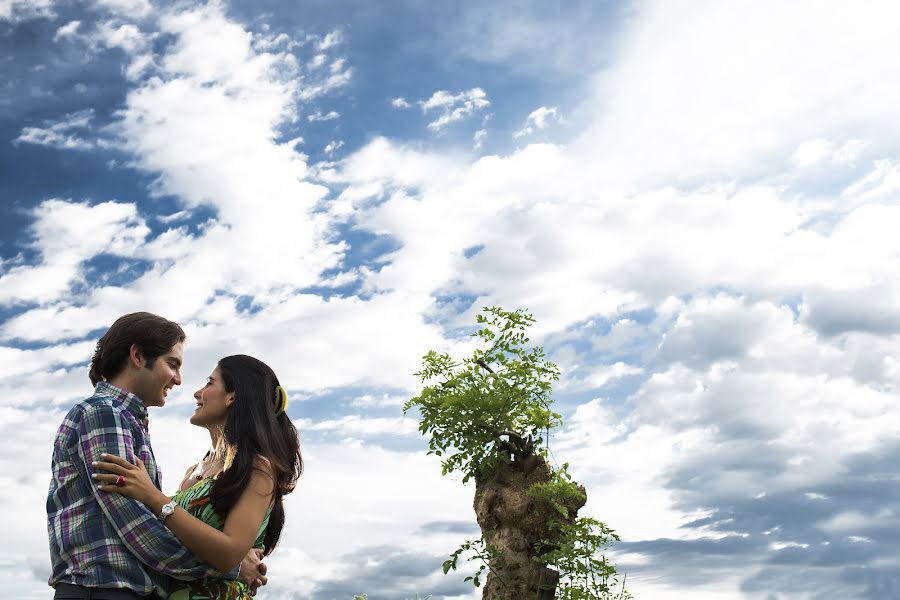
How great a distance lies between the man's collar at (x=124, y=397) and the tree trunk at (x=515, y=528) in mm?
6411

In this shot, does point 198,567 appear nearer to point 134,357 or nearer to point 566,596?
point 134,357

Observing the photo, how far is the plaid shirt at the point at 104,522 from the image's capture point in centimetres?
314

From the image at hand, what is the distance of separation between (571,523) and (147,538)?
22.4 ft

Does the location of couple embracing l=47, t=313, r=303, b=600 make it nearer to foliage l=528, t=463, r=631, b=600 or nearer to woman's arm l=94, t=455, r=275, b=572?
woman's arm l=94, t=455, r=275, b=572

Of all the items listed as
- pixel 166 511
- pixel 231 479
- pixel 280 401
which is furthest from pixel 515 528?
pixel 166 511

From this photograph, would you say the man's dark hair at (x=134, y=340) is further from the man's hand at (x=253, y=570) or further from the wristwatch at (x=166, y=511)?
the man's hand at (x=253, y=570)

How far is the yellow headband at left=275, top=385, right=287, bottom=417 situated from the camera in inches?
148

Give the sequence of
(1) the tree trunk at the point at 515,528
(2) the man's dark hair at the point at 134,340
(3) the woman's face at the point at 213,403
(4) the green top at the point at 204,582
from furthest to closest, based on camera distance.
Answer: (1) the tree trunk at the point at 515,528 → (3) the woman's face at the point at 213,403 → (2) the man's dark hair at the point at 134,340 → (4) the green top at the point at 204,582

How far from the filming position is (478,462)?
9.67 m

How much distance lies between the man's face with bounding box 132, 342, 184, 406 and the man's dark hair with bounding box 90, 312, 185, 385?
0.9 inches

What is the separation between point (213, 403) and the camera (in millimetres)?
3654

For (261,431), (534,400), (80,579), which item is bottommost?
(80,579)

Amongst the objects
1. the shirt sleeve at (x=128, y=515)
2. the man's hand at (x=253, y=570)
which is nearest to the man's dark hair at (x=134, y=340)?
the shirt sleeve at (x=128, y=515)

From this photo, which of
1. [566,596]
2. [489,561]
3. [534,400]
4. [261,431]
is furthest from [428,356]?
[261,431]
